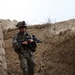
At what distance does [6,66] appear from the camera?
47.1ft

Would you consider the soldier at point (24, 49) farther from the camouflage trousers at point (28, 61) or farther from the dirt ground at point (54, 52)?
the dirt ground at point (54, 52)

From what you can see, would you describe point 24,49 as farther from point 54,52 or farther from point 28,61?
point 54,52

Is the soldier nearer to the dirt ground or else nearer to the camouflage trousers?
the camouflage trousers

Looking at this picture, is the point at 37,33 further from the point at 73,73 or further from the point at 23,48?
the point at 23,48

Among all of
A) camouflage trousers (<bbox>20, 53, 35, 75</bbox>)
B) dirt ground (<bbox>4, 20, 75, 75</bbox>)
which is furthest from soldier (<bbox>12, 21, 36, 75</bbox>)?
dirt ground (<bbox>4, 20, 75, 75</bbox>)

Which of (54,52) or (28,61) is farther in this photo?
(54,52)

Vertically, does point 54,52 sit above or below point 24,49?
below

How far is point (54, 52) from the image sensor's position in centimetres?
1409

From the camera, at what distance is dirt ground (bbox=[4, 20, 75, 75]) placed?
13797mm

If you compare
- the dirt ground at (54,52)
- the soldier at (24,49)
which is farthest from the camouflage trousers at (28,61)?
the dirt ground at (54,52)

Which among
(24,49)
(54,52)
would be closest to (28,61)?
(24,49)

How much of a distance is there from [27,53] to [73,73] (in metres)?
3.00

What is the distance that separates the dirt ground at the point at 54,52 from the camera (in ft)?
45.3

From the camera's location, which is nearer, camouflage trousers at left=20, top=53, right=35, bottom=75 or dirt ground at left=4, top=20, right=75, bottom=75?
camouflage trousers at left=20, top=53, right=35, bottom=75
